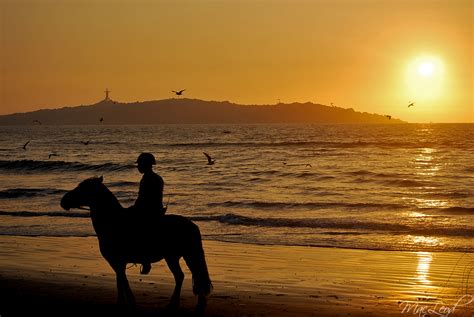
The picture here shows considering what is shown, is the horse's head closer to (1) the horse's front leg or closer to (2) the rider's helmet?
(2) the rider's helmet

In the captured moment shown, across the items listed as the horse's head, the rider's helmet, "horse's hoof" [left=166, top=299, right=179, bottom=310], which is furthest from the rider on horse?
"horse's hoof" [left=166, top=299, right=179, bottom=310]

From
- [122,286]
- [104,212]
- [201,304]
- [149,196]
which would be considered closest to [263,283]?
[201,304]

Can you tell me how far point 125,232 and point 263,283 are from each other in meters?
3.47

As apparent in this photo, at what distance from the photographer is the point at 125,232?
10.0 m

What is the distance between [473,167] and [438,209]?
24.4m

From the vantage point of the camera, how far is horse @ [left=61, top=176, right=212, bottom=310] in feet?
32.7

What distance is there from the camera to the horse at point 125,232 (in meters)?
9.96

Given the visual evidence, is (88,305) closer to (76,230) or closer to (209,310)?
(209,310)

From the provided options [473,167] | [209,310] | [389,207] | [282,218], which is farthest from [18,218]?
[473,167]

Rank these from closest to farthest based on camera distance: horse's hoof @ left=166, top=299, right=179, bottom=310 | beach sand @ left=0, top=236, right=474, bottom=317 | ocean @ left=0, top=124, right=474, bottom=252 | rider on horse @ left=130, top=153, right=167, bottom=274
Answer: rider on horse @ left=130, top=153, right=167, bottom=274, horse's hoof @ left=166, top=299, right=179, bottom=310, beach sand @ left=0, top=236, right=474, bottom=317, ocean @ left=0, top=124, right=474, bottom=252

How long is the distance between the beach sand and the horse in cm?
75

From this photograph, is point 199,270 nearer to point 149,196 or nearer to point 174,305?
point 174,305

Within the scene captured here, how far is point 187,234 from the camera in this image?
33.1 ft

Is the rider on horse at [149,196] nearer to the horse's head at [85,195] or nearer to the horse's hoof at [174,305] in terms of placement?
the horse's head at [85,195]
